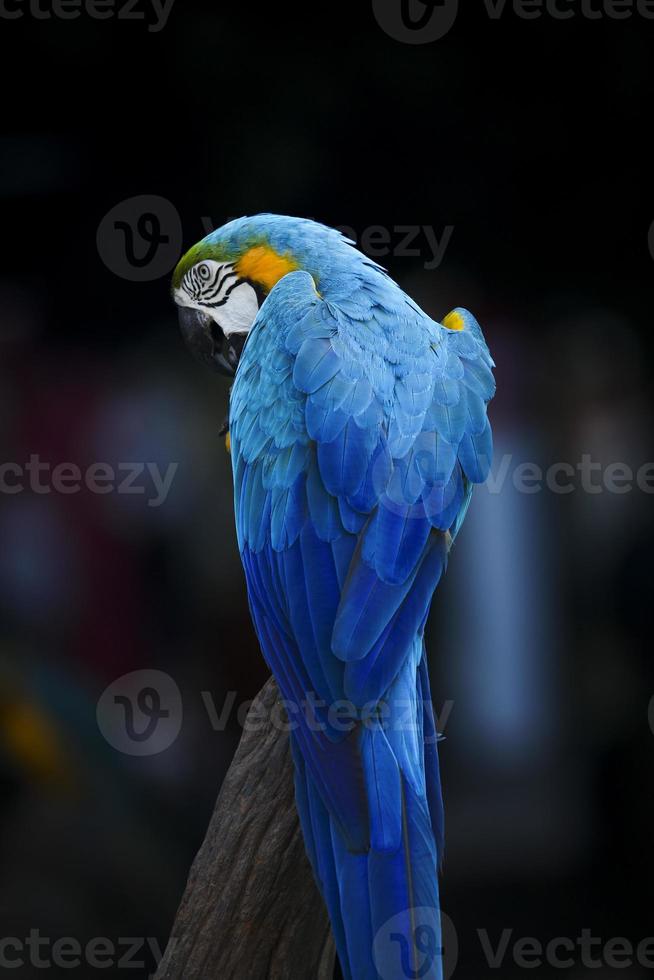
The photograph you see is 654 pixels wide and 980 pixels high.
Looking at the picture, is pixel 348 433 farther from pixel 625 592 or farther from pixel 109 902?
pixel 109 902

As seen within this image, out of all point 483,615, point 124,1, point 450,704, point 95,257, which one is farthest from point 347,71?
point 450,704

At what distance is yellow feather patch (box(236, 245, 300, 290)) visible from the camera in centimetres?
124

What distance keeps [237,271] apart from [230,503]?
0.95 metres
